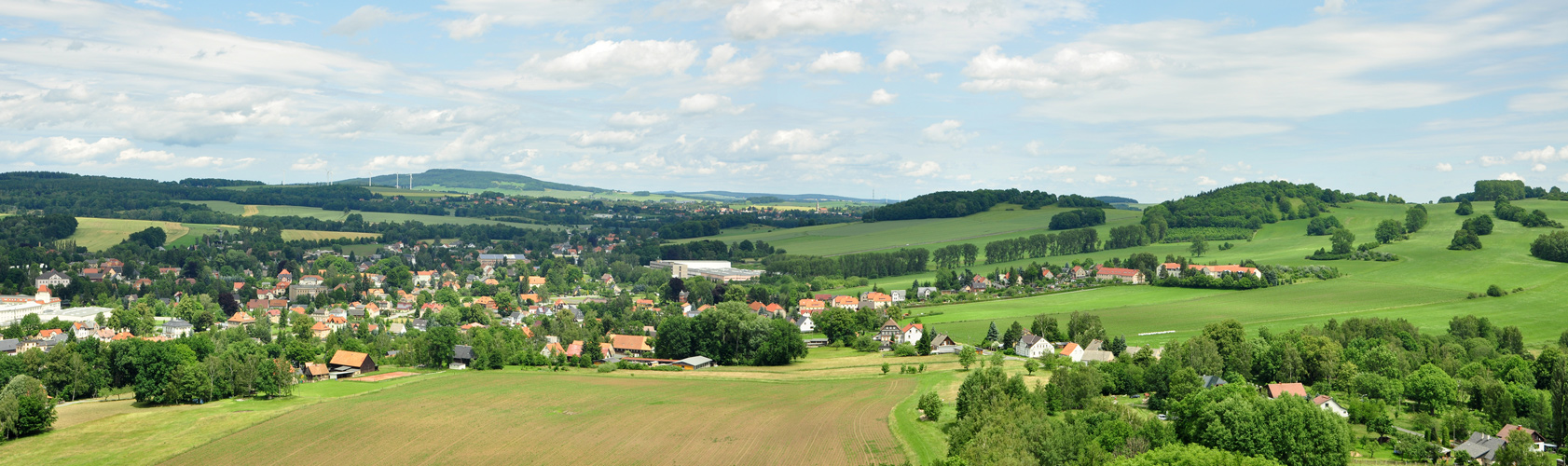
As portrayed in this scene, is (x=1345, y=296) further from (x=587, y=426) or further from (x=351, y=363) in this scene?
(x=351, y=363)

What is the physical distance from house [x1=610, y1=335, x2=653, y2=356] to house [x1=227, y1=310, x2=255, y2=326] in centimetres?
3460

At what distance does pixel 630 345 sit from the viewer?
73250 mm

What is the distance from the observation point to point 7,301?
88.0m

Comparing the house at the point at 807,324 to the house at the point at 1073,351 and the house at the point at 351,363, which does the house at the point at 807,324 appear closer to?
the house at the point at 1073,351

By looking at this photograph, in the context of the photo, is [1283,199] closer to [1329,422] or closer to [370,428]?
[1329,422]

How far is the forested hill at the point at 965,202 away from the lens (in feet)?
541

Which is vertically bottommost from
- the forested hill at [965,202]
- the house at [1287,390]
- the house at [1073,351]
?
the house at [1073,351]

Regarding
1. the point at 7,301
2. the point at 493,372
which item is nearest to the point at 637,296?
the point at 493,372

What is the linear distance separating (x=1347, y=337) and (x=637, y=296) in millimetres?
69824

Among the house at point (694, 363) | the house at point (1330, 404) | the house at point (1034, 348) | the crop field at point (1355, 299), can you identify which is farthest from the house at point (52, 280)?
the house at point (1330, 404)

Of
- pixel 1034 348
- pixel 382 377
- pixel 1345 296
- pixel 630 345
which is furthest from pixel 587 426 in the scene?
pixel 1345 296

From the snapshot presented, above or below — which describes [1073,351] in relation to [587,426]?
above

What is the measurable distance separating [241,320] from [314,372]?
110 ft

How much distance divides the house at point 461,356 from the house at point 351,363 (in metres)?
4.85
